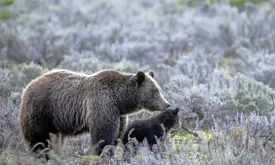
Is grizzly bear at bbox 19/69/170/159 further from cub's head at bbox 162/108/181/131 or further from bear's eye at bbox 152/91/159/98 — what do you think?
cub's head at bbox 162/108/181/131

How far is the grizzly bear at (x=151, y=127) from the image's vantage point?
7.24 meters

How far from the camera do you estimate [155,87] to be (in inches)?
289

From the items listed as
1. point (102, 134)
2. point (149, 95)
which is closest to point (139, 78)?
point (149, 95)

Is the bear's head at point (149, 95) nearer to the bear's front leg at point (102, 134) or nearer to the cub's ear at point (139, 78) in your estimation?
the cub's ear at point (139, 78)

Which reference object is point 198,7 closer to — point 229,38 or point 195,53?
point 229,38

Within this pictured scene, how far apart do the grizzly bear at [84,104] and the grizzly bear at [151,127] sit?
0.61ft

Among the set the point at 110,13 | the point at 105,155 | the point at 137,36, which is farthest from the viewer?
the point at 110,13

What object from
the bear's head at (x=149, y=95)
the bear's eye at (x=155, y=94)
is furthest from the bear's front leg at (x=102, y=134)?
the bear's eye at (x=155, y=94)

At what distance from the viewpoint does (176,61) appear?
13680 mm


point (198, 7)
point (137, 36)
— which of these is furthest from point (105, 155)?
point (198, 7)

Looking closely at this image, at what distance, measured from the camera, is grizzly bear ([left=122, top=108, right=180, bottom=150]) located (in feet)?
23.8

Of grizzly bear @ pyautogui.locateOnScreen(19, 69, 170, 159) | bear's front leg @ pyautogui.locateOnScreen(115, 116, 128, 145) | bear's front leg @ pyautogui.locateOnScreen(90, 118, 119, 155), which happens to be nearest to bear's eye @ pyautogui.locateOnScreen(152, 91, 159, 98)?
grizzly bear @ pyautogui.locateOnScreen(19, 69, 170, 159)

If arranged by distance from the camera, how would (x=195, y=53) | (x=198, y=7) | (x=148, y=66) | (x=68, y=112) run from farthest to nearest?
1. (x=198, y=7)
2. (x=195, y=53)
3. (x=148, y=66)
4. (x=68, y=112)

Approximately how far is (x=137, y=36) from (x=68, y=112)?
392 inches
